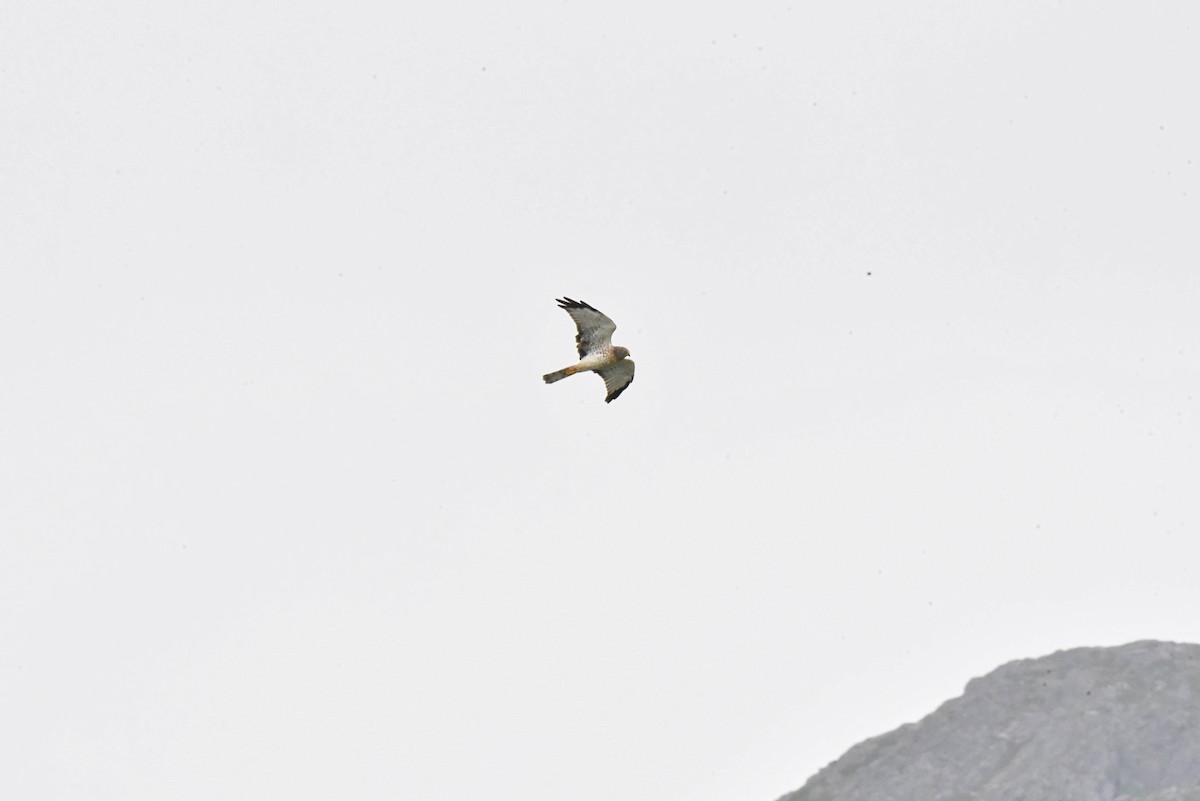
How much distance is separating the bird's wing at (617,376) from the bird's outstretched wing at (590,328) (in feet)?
2.32

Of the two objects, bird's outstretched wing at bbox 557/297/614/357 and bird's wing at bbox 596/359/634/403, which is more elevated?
bird's outstretched wing at bbox 557/297/614/357

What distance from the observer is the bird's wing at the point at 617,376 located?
2338 inches

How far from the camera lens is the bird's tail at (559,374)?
58.3 m

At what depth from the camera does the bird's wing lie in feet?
195

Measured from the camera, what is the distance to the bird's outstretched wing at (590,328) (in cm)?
5816

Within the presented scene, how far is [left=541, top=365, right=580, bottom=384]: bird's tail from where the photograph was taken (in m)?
58.3

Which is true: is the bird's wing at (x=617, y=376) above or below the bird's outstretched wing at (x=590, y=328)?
below

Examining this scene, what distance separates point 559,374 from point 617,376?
1.85m

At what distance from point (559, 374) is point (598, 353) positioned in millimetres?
1237

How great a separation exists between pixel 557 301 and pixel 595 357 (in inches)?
88.1

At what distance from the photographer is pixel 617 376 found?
5959 centimetres

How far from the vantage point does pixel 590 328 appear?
Result: 5866cm

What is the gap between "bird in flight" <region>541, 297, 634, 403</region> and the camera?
58.4m

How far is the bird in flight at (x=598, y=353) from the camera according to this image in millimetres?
58406
